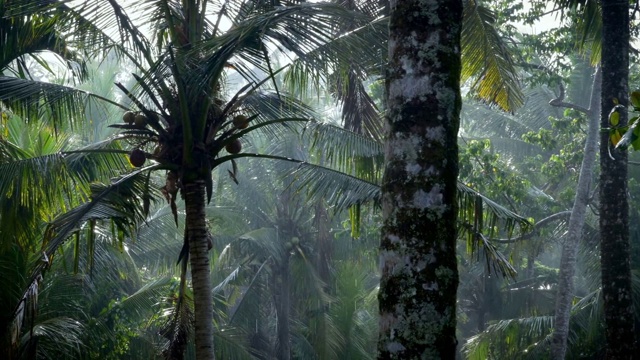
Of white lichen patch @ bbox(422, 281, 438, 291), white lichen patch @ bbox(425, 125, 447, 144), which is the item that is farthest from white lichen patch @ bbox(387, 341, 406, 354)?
white lichen patch @ bbox(425, 125, 447, 144)

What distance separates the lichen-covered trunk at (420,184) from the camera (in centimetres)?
436

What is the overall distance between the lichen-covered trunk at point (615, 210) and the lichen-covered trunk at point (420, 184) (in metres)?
4.01

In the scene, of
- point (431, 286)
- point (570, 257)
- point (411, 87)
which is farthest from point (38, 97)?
point (570, 257)

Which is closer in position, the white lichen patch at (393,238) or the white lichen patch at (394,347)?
the white lichen patch at (394,347)

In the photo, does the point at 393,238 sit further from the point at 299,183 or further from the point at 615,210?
the point at 299,183

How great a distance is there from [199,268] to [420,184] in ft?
16.5

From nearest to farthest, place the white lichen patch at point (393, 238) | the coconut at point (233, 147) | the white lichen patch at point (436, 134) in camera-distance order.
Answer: the white lichen patch at point (393, 238) → the white lichen patch at point (436, 134) → the coconut at point (233, 147)

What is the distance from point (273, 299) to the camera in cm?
2464

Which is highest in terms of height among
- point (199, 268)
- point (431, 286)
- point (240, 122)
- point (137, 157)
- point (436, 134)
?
point (240, 122)

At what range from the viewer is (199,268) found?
30.0ft

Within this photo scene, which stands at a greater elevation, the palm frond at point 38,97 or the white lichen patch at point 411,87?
the palm frond at point 38,97

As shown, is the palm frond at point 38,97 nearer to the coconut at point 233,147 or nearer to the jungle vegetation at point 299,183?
the jungle vegetation at point 299,183

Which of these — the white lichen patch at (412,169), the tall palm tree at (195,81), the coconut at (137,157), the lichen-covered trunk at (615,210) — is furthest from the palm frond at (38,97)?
the white lichen patch at (412,169)

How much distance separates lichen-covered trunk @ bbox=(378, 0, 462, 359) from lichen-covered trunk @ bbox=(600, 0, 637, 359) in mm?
4014
